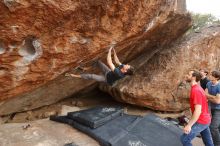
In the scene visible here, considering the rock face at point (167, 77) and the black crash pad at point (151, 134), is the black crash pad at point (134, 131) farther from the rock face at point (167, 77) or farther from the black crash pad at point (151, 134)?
the rock face at point (167, 77)

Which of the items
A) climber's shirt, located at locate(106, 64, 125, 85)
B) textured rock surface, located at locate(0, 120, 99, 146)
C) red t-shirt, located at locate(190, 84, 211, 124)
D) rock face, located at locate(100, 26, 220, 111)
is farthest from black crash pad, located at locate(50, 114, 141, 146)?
rock face, located at locate(100, 26, 220, 111)

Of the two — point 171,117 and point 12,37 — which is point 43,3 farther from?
point 171,117

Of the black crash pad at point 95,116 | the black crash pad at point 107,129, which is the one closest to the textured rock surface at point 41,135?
the black crash pad at point 107,129

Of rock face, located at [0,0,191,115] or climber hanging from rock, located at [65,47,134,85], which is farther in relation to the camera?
climber hanging from rock, located at [65,47,134,85]

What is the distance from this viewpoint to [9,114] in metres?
7.34

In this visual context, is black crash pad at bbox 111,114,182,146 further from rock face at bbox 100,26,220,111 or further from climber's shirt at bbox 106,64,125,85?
rock face at bbox 100,26,220,111

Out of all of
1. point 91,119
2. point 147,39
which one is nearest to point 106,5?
point 91,119

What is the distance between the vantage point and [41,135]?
5922mm

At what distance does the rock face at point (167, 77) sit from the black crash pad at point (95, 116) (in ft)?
5.24

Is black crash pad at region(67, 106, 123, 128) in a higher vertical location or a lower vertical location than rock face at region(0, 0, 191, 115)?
lower

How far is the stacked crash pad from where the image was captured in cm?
574

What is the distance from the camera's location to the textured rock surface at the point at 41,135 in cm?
562

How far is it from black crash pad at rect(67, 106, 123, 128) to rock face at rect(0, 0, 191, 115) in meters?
1.00

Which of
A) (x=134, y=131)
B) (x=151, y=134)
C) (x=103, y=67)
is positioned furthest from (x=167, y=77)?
(x=134, y=131)
